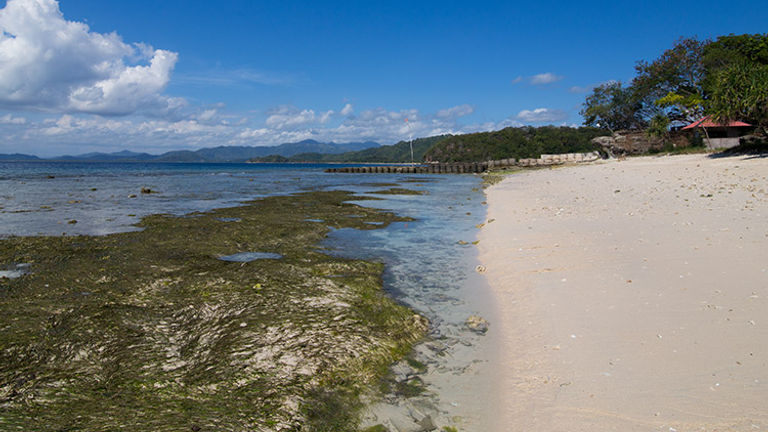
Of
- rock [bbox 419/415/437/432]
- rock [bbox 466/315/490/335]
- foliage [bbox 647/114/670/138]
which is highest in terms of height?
foliage [bbox 647/114/670/138]

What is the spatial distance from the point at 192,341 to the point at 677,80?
249 ft

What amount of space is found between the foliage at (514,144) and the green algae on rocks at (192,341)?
114 meters

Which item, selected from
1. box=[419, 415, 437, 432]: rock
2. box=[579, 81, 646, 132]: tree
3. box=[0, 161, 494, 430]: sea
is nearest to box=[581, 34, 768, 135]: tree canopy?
box=[579, 81, 646, 132]: tree

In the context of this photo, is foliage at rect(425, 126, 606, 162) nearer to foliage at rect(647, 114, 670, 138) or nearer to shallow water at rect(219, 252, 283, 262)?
foliage at rect(647, 114, 670, 138)

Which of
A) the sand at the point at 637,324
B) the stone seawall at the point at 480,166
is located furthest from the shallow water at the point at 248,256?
the stone seawall at the point at 480,166

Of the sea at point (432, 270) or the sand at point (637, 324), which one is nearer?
the sand at point (637, 324)

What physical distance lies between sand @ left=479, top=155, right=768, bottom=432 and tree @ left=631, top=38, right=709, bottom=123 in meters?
56.8

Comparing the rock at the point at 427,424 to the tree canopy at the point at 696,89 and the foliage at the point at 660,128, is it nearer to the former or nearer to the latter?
the tree canopy at the point at 696,89

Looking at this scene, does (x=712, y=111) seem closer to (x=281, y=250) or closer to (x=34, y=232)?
(x=281, y=250)

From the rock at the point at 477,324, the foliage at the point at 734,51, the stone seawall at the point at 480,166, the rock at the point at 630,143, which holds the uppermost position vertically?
the foliage at the point at 734,51

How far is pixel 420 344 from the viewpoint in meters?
5.16

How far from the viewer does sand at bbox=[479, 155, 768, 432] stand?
11.1ft

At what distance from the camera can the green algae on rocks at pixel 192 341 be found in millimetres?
3541

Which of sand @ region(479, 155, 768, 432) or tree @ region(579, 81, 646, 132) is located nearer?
sand @ region(479, 155, 768, 432)
